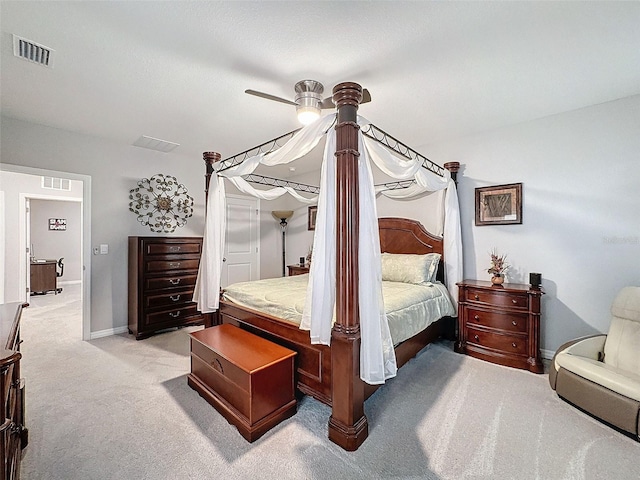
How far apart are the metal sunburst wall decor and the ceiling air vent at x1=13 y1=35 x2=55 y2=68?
2186 millimetres

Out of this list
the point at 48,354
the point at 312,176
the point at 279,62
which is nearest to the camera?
the point at 279,62

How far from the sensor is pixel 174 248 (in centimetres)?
407

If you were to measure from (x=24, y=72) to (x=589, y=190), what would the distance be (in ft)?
17.6

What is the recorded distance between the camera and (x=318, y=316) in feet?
6.16

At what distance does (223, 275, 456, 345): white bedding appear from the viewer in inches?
92.0

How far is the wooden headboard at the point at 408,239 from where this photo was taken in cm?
375

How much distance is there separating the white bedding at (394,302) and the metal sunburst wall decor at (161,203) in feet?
7.05

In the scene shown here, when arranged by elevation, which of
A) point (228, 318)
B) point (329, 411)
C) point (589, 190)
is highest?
point (589, 190)

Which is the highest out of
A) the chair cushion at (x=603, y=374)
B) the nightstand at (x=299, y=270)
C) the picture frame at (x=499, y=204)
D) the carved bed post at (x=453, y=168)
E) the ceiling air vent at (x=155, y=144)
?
the ceiling air vent at (x=155, y=144)

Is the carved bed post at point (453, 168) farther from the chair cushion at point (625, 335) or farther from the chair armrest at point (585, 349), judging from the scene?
the chair armrest at point (585, 349)

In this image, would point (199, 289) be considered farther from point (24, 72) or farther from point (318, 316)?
point (24, 72)

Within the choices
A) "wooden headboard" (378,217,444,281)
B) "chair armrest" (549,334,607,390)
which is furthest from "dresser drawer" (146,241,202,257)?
"chair armrest" (549,334,607,390)

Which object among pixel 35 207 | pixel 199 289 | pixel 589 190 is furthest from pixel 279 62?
pixel 35 207

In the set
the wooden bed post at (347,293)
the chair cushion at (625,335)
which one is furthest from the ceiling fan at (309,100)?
the chair cushion at (625,335)
